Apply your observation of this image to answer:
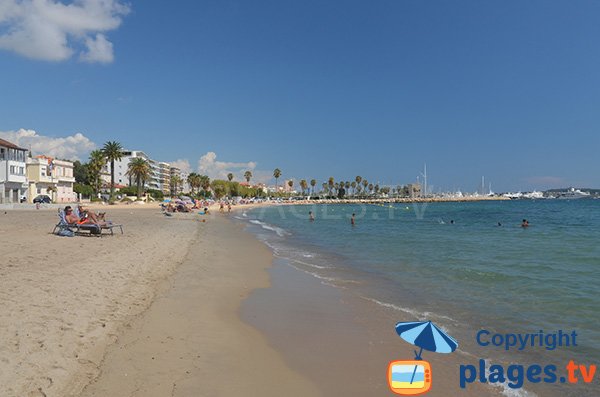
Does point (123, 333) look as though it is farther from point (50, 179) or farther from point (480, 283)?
point (50, 179)

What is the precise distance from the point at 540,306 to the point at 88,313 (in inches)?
370

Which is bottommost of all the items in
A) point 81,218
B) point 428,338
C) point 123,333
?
point 123,333

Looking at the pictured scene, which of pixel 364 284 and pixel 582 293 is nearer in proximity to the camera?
pixel 582 293

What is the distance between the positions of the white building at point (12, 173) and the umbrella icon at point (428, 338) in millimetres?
59746

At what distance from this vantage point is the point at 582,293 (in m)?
10.5

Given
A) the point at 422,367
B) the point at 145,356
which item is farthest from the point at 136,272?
the point at 422,367

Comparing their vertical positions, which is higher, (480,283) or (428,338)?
(428,338)

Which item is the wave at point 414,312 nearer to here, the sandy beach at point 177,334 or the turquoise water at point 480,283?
the turquoise water at point 480,283

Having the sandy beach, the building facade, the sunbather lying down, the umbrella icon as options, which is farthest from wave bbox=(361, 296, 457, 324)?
the building facade

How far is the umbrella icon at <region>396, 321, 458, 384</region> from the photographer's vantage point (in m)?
4.41

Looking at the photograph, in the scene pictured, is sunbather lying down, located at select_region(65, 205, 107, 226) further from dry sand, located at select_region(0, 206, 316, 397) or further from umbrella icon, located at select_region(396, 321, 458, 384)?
umbrella icon, located at select_region(396, 321, 458, 384)

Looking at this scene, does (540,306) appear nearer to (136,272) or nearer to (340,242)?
(136,272)

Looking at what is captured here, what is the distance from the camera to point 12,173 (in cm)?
5212

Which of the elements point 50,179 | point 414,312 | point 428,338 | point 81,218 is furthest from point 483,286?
point 50,179
